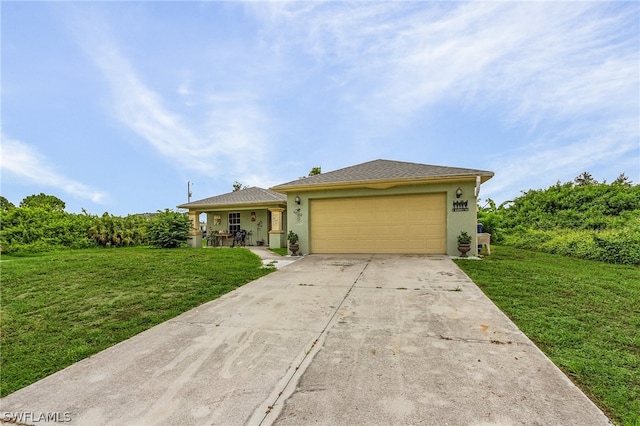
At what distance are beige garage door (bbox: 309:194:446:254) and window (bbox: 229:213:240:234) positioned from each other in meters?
5.62

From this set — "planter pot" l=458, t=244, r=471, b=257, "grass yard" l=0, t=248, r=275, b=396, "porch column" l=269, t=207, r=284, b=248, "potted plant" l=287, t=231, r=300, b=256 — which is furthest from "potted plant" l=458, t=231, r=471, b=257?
"porch column" l=269, t=207, r=284, b=248

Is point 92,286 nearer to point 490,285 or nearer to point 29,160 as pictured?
point 490,285

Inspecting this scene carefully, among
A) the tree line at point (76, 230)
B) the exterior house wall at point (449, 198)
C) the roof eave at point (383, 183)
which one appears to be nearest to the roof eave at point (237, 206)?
the tree line at point (76, 230)

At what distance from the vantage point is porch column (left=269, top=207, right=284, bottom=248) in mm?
12416

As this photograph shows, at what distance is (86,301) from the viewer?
15.1 feet

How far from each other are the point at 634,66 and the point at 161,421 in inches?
540

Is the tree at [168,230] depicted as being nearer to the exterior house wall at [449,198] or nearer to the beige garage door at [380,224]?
the exterior house wall at [449,198]

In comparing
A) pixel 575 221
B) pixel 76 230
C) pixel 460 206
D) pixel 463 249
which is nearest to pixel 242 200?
pixel 76 230

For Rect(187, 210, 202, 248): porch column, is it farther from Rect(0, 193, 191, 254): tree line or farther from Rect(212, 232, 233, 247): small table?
Rect(212, 232, 233, 247): small table

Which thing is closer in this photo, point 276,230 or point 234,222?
point 276,230

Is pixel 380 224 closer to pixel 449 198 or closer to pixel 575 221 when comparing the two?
pixel 449 198

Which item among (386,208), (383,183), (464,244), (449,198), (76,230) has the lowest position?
(464,244)

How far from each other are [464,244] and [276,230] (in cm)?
726

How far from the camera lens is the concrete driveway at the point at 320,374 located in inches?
73.4
